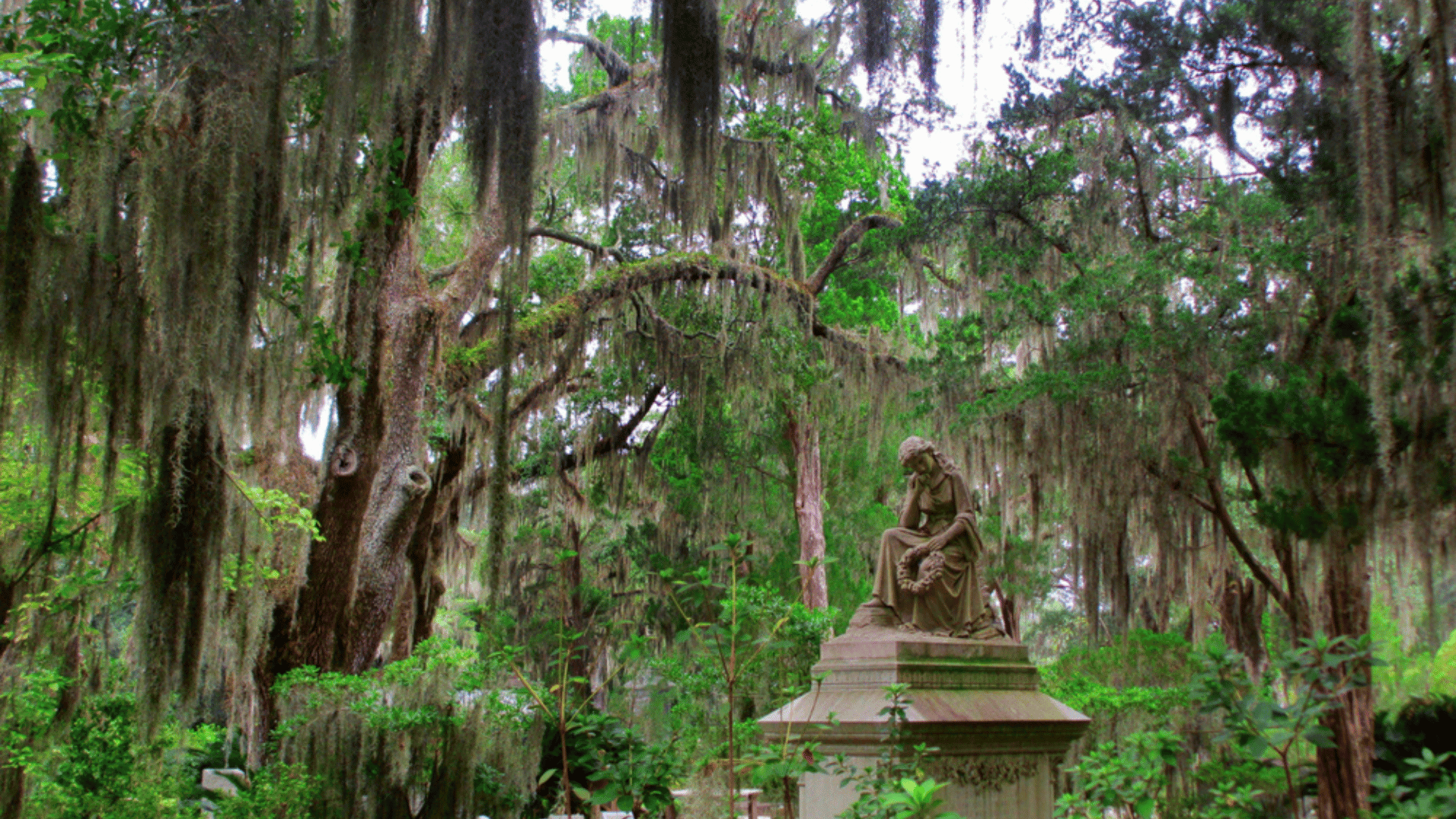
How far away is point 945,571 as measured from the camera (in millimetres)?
6207

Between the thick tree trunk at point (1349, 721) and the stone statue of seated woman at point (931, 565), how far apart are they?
439 cm

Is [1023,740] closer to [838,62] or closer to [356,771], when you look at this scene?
[356,771]

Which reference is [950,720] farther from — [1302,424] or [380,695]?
[380,695]

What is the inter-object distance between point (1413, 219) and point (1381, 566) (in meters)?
2.88

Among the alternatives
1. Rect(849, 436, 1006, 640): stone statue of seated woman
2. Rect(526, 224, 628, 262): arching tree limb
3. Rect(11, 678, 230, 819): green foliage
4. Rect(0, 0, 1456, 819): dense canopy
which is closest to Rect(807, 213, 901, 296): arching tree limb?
Rect(0, 0, 1456, 819): dense canopy

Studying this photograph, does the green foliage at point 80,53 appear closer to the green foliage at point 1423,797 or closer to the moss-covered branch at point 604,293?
the moss-covered branch at point 604,293

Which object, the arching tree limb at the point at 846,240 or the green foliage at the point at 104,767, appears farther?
the arching tree limb at the point at 846,240

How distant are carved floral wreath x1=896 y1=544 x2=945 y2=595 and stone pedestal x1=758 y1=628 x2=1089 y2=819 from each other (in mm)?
341

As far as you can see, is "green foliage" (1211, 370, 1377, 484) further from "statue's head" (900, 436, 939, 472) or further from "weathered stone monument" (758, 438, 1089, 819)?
"statue's head" (900, 436, 939, 472)

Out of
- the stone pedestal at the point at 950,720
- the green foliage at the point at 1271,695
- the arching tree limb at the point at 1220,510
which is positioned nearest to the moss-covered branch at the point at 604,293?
the arching tree limb at the point at 1220,510

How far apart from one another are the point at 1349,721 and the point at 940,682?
5.76 m

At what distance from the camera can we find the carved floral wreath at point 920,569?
613 cm

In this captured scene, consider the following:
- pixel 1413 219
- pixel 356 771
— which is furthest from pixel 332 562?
pixel 1413 219

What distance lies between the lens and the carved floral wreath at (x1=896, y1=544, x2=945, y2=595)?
6.13 metres
